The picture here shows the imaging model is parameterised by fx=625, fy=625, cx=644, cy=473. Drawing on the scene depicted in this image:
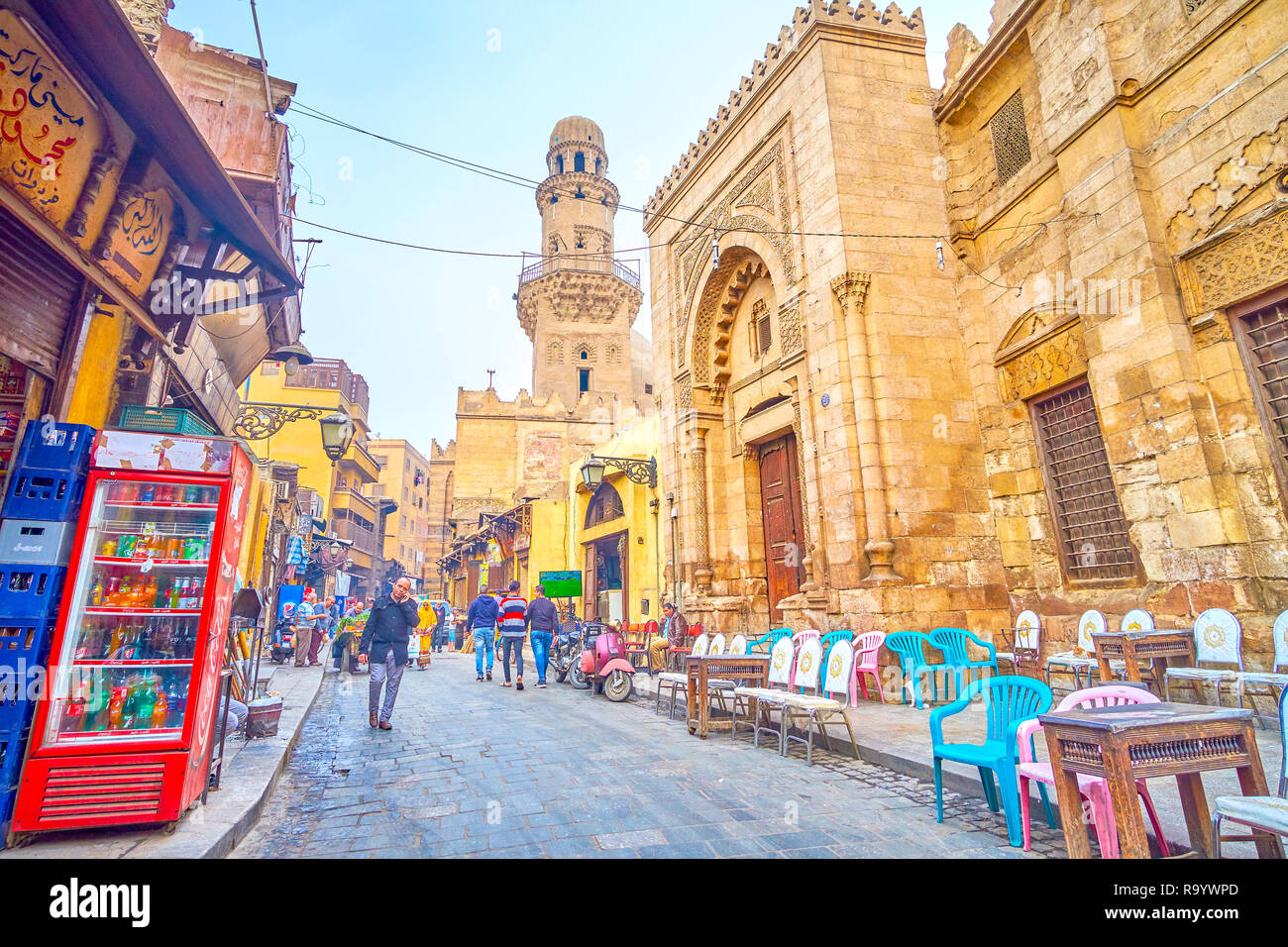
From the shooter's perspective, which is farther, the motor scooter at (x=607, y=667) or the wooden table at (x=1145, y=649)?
the motor scooter at (x=607, y=667)

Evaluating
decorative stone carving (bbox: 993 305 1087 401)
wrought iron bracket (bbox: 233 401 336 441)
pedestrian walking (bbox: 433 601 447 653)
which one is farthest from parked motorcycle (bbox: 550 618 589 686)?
pedestrian walking (bbox: 433 601 447 653)

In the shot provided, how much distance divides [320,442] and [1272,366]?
30947mm

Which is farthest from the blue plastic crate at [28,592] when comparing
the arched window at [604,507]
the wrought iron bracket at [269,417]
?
the arched window at [604,507]

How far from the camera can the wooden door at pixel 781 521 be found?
10.7 meters

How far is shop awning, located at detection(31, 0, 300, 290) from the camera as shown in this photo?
342 centimetres

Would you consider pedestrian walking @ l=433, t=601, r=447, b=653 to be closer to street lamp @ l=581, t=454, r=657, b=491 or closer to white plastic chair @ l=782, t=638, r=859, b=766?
street lamp @ l=581, t=454, r=657, b=491

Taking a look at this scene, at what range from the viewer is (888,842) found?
3.18 m

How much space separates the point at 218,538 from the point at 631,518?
39.6ft

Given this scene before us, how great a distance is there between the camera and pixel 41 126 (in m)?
3.72

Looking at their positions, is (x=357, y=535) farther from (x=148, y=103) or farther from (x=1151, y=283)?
(x=1151, y=283)

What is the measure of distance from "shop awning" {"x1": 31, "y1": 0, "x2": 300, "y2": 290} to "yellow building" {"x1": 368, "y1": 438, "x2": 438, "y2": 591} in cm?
3632

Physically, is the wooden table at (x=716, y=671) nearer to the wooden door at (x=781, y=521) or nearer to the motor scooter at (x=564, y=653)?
the wooden door at (x=781, y=521)

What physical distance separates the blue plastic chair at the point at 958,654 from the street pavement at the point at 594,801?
2569 mm

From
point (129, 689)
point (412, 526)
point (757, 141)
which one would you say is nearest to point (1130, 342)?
point (757, 141)
